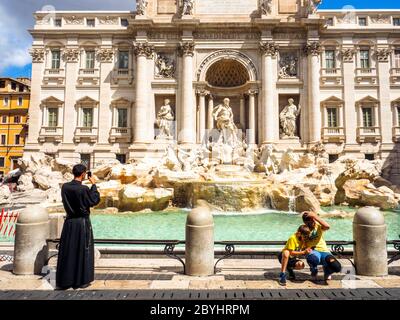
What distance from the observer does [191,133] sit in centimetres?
2530

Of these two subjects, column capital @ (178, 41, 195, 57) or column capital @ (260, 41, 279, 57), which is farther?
column capital @ (178, 41, 195, 57)

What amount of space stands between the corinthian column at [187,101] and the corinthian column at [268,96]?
19.3 feet

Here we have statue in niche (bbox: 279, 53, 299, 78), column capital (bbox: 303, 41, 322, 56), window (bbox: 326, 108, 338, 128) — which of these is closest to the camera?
Answer: column capital (bbox: 303, 41, 322, 56)

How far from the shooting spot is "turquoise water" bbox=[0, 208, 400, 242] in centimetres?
987

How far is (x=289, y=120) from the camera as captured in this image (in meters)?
25.7

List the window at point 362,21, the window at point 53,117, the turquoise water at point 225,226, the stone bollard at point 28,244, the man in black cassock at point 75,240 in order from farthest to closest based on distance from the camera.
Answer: the window at point 362,21 → the window at point 53,117 → the turquoise water at point 225,226 → the stone bollard at point 28,244 → the man in black cassock at point 75,240

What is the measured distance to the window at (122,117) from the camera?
26612 millimetres

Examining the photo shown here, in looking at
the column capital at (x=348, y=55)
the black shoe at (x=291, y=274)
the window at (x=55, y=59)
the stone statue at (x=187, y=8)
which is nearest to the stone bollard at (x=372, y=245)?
the black shoe at (x=291, y=274)

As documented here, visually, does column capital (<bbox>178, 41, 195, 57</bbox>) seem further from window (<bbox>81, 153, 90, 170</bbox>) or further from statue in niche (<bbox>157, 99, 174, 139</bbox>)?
window (<bbox>81, 153, 90, 170</bbox>)

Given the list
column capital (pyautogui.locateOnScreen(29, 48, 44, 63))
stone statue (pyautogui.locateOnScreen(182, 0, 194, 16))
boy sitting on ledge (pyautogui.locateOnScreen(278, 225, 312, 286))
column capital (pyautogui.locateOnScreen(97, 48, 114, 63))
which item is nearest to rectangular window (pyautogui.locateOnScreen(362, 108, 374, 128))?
stone statue (pyautogui.locateOnScreen(182, 0, 194, 16))

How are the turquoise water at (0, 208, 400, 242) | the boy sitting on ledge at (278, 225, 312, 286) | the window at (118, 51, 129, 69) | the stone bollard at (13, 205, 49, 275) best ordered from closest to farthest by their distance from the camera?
the boy sitting on ledge at (278, 225, 312, 286)
the stone bollard at (13, 205, 49, 275)
the turquoise water at (0, 208, 400, 242)
the window at (118, 51, 129, 69)

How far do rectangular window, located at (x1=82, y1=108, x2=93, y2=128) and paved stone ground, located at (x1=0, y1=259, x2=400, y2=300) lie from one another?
73.4 ft

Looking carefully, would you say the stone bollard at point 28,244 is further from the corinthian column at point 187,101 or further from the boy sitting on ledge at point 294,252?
the corinthian column at point 187,101
